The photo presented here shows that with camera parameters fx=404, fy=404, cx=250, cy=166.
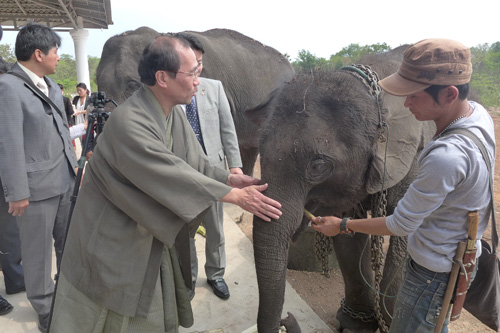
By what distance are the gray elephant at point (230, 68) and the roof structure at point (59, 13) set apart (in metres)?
5.37

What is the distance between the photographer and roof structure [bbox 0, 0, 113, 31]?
9633mm

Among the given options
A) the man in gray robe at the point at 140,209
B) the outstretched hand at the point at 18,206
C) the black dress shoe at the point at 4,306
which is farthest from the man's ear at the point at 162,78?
the black dress shoe at the point at 4,306

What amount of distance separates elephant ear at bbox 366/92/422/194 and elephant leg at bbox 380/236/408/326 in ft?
1.53

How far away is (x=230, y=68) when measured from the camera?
5.55m

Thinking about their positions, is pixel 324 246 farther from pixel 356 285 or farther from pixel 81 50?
pixel 81 50

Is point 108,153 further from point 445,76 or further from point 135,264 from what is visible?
point 445,76

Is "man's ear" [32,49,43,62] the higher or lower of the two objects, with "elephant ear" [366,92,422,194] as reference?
higher

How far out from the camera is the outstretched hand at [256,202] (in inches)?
81.2

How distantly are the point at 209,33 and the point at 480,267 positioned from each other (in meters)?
5.15

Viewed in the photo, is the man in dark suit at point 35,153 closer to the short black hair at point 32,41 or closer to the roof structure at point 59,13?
the short black hair at point 32,41

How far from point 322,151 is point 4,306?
Answer: 9.52 ft

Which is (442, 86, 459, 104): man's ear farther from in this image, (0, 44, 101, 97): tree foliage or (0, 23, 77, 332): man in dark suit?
(0, 44, 101, 97): tree foliage

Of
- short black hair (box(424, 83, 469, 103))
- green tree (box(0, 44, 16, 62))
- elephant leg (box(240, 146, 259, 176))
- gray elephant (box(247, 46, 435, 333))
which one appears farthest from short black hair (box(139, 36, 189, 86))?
green tree (box(0, 44, 16, 62))

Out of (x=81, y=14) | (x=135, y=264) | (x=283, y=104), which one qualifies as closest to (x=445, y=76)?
(x=283, y=104)
